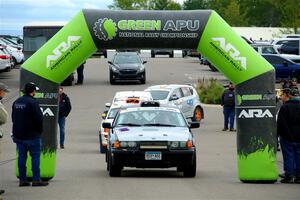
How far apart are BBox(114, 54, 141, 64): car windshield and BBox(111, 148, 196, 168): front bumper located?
3243 cm

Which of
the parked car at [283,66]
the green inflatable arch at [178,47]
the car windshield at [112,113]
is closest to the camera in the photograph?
the green inflatable arch at [178,47]

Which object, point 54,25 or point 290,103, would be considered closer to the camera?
point 290,103

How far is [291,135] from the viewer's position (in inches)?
726

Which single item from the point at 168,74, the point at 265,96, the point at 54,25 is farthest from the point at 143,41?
the point at 168,74

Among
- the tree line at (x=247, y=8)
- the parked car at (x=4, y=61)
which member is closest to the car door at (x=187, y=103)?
the parked car at (x=4, y=61)

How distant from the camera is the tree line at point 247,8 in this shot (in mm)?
84875

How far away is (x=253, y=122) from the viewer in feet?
61.6

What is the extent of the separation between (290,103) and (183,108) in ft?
56.2

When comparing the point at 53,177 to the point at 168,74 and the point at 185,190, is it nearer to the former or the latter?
the point at 185,190

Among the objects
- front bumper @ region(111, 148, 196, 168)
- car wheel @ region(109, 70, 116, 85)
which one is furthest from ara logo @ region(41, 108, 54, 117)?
car wheel @ region(109, 70, 116, 85)

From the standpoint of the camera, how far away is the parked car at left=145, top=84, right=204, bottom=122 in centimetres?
3559

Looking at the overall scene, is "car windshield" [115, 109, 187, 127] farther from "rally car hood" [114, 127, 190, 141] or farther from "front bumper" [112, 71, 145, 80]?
"front bumper" [112, 71, 145, 80]

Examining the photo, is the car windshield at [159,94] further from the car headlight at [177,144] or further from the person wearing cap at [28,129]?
the person wearing cap at [28,129]

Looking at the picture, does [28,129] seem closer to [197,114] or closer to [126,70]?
[197,114]
